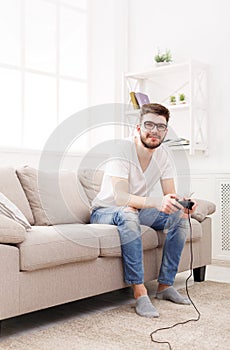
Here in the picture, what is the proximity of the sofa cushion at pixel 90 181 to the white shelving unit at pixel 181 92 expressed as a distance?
991 mm

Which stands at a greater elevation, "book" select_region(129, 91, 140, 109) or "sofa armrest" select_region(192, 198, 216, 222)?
"book" select_region(129, 91, 140, 109)

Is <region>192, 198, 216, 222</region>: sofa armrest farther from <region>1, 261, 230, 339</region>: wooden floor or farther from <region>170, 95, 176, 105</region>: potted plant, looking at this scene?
<region>170, 95, 176, 105</region>: potted plant

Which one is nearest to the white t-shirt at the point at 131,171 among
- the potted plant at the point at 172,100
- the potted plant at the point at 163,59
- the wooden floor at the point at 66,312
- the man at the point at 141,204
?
the man at the point at 141,204

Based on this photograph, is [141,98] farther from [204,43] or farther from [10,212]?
[10,212]

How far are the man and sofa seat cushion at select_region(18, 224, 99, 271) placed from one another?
0.68 feet

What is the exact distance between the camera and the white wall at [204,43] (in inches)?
165

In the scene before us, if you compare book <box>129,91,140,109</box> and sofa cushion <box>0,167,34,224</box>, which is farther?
book <box>129,91,140,109</box>

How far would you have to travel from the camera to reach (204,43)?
4293 mm

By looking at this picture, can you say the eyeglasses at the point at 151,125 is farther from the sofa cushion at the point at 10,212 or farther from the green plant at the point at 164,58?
the green plant at the point at 164,58

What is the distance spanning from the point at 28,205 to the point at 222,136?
1952 millimetres

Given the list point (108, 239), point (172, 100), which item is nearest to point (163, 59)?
point (172, 100)

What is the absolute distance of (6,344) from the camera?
2.02 meters

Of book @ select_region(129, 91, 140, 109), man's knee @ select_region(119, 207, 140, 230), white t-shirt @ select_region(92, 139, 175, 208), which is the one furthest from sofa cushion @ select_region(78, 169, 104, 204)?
book @ select_region(129, 91, 140, 109)

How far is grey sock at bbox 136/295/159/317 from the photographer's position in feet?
8.02
